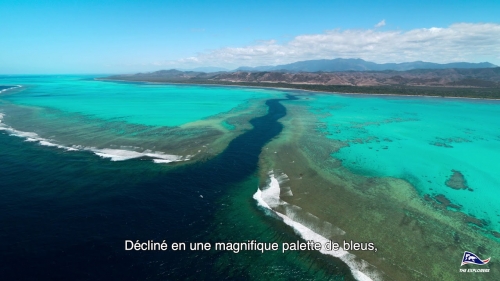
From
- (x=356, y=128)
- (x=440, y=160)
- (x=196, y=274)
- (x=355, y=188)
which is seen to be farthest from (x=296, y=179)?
(x=356, y=128)

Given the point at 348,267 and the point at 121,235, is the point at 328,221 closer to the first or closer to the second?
the point at 348,267

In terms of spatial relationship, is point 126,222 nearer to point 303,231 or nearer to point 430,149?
point 303,231

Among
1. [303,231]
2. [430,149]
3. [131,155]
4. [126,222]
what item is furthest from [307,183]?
[430,149]

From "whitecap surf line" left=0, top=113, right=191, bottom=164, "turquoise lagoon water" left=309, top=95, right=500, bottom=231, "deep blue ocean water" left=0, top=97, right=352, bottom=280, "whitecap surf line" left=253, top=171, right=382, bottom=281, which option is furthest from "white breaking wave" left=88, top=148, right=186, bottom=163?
"turquoise lagoon water" left=309, top=95, right=500, bottom=231

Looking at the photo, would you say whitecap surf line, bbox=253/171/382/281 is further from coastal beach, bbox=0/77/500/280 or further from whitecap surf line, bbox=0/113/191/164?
whitecap surf line, bbox=0/113/191/164

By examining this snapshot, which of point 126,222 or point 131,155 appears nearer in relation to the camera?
point 126,222

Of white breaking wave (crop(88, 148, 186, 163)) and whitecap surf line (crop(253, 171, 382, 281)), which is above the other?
white breaking wave (crop(88, 148, 186, 163))
